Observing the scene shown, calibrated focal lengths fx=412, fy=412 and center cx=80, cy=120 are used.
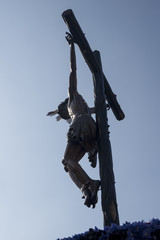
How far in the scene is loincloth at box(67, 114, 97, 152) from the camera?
5.82 metres

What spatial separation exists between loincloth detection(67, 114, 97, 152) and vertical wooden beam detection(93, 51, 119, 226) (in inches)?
4.7

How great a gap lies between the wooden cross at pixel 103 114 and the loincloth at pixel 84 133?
119 mm

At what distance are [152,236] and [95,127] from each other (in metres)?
2.47

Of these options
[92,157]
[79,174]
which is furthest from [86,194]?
[92,157]

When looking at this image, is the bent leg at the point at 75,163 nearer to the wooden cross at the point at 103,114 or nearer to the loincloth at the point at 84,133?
the loincloth at the point at 84,133

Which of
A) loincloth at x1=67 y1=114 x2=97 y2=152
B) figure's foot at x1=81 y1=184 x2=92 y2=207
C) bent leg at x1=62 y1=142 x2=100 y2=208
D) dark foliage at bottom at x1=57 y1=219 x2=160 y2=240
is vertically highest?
loincloth at x1=67 y1=114 x2=97 y2=152

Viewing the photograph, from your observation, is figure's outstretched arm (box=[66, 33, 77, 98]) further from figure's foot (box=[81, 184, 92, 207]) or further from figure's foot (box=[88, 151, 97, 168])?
figure's foot (box=[81, 184, 92, 207])

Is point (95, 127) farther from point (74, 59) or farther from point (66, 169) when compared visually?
point (74, 59)

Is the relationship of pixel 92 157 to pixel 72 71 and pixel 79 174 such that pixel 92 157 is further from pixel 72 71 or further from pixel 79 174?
pixel 72 71

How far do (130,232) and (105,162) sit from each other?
1.88 metres

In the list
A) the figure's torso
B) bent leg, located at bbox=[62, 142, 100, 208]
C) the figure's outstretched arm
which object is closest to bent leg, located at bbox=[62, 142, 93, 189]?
bent leg, located at bbox=[62, 142, 100, 208]

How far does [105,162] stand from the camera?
559 cm

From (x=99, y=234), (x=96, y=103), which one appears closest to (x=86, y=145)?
(x=96, y=103)

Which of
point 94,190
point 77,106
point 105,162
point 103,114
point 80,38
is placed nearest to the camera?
point 94,190
